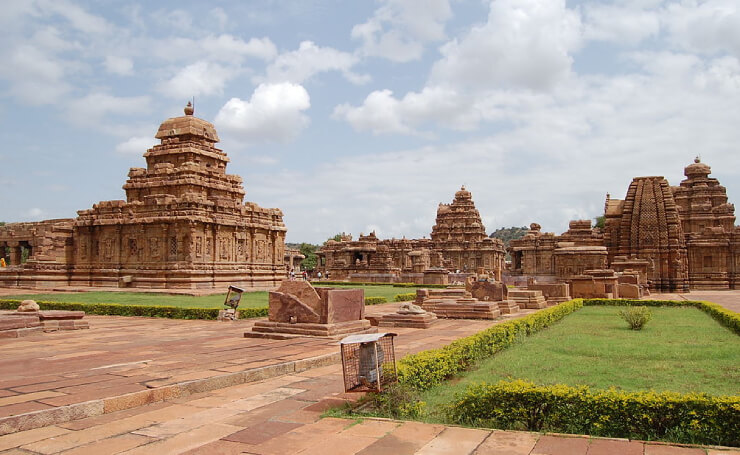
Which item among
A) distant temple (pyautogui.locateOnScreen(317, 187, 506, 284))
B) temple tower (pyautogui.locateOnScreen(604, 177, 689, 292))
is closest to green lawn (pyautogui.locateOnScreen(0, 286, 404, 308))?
temple tower (pyautogui.locateOnScreen(604, 177, 689, 292))

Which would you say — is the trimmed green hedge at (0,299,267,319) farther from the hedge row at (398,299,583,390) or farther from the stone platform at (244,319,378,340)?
the hedge row at (398,299,583,390)

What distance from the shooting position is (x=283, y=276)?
107ft

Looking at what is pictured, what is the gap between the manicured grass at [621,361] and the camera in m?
6.93

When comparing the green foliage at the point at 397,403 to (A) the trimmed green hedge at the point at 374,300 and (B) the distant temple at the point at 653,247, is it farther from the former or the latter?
(B) the distant temple at the point at 653,247

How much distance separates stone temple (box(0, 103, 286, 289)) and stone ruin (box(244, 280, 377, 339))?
52.4 ft

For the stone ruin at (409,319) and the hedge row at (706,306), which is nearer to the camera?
the hedge row at (706,306)

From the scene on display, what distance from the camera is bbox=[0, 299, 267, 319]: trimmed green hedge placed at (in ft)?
52.1

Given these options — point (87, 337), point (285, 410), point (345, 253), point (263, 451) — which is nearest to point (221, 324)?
point (87, 337)

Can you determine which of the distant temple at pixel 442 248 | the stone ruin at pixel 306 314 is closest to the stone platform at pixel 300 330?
the stone ruin at pixel 306 314

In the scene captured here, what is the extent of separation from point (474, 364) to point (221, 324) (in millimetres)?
8083

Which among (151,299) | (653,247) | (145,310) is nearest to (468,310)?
(145,310)

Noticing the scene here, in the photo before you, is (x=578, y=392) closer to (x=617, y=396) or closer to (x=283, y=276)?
(x=617, y=396)

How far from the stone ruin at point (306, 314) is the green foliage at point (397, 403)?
515 cm

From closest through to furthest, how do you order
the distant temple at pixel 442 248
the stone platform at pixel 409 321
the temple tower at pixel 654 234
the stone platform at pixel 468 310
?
the stone platform at pixel 409 321
the stone platform at pixel 468 310
the temple tower at pixel 654 234
the distant temple at pixel 442 248
